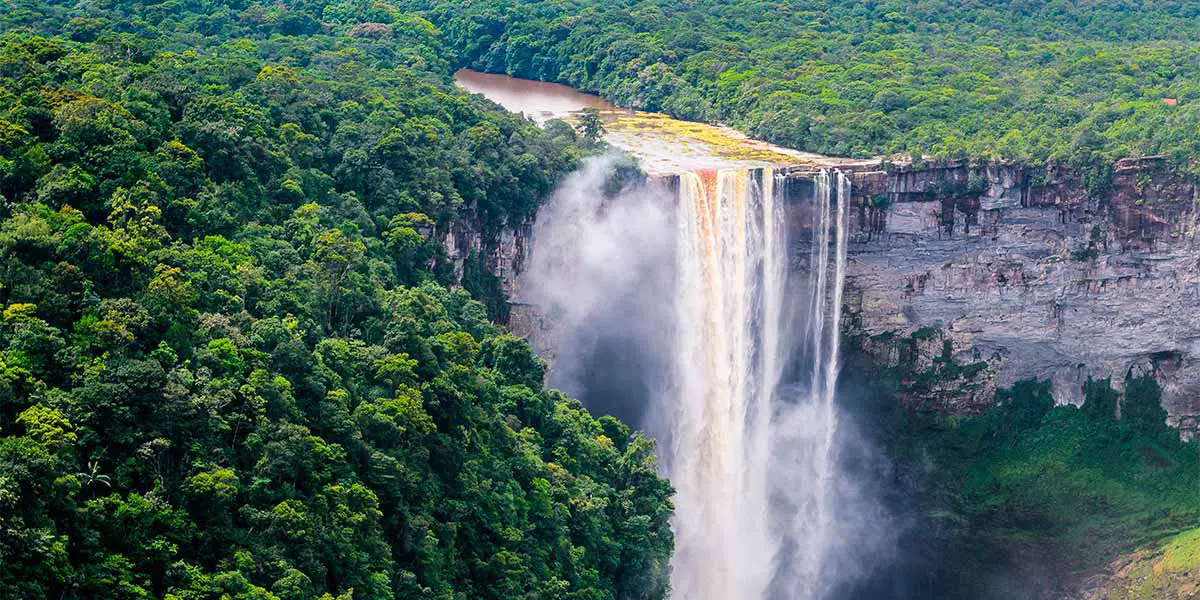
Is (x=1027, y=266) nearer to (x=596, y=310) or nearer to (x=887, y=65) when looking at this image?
(x=596, y=310)

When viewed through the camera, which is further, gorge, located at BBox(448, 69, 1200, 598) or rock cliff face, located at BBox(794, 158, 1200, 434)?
rock cliff face, located at BBox(794, 158, 1200, 434)

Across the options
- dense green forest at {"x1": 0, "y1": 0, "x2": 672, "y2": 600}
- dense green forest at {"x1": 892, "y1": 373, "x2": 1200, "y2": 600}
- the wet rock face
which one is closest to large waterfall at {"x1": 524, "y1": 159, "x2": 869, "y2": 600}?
the wet rock face

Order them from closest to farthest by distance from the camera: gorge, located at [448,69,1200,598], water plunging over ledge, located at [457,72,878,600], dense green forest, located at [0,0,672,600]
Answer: dense green forest, located at [0,0,672,600], water plunging over ledge, located at [457,72,878,600], gorge, located at [448,69,1200,598]

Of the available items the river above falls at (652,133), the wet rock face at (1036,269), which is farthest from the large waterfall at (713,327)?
the river above falls at (652,133)

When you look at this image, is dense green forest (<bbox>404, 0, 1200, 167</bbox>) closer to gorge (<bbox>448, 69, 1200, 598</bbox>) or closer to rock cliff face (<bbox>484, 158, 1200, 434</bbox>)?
rock cliff face (<bbox>484, 158, 1200, 434</bbox>)

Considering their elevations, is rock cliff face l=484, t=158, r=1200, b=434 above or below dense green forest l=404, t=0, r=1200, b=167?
below

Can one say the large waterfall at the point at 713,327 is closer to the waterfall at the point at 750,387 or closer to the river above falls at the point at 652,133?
the waterfall at the point at 750,387

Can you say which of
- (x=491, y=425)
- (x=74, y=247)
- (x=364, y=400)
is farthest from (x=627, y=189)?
(x=74, y=247)
